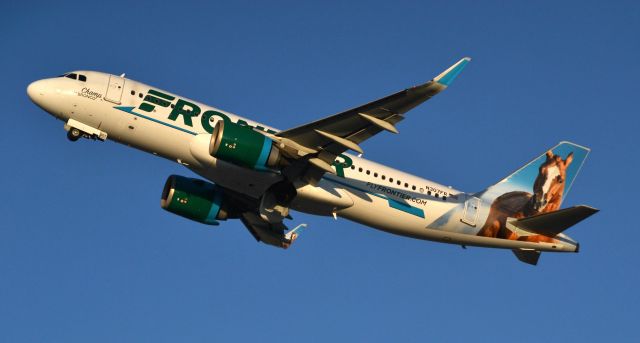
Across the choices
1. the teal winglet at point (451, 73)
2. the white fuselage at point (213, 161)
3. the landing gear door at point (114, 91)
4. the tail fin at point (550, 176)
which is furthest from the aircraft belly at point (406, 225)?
the landing gear door at point (114, 91)

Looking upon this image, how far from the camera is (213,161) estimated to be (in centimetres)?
4100

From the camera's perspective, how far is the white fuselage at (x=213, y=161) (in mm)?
41562

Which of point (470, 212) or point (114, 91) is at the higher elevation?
point (470, 212)

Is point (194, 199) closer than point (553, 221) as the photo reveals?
No

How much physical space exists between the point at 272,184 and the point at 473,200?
432 inches

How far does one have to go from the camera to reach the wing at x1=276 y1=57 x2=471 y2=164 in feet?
118

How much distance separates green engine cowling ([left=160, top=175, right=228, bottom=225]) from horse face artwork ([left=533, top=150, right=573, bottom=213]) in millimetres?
17067

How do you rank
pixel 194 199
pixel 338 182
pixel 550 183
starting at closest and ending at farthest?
pixel 338 182
pixel 194 199
pixel 550 183

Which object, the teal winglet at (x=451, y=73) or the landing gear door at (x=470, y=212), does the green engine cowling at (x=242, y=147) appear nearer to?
the teal winglet at (x=451, y=73)

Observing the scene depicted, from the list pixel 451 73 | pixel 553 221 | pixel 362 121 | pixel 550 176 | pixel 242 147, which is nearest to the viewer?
pixel 451 73

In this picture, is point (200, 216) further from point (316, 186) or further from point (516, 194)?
point (516, 194)

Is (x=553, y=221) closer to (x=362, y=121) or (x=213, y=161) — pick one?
(x=362, y=121)

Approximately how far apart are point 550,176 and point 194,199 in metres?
19.6

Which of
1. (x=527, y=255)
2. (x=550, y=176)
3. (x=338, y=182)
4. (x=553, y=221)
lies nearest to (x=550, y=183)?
(x=550, y=176)
